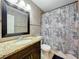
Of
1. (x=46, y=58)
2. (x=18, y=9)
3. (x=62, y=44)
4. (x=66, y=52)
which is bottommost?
(x=46, y=58)

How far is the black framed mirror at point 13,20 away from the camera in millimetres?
1433

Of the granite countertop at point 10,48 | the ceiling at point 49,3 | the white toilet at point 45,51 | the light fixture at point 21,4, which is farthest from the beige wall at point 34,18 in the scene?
the granite countertop at point 10,48

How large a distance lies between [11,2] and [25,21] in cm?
62

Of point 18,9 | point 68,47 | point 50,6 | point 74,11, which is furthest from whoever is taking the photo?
point 50,6

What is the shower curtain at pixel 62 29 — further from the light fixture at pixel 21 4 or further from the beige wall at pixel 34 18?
the light fixture at pixel 21 4

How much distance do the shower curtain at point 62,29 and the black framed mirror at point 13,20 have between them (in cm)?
77

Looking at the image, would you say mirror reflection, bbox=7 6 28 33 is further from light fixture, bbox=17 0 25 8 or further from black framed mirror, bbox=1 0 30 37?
light fixture, bbox=17 0 25 8

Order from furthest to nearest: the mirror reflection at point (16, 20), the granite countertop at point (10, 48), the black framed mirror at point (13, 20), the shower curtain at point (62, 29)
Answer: the shower curtain at point (62, 29)
the mirror reflection at point (16, 20)
the black framed mirror at point (13, 20)
the granite countertop at point (10, 48)

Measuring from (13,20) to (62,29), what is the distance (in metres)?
1.28

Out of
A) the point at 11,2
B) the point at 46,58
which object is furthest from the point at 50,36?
the point at 11,2

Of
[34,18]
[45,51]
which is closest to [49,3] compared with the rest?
[34,18]

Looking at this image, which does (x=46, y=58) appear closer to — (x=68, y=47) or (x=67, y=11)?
(x=68, y=47)

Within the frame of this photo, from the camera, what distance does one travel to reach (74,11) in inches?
83.7

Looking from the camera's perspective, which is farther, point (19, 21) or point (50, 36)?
point (50, 36)
